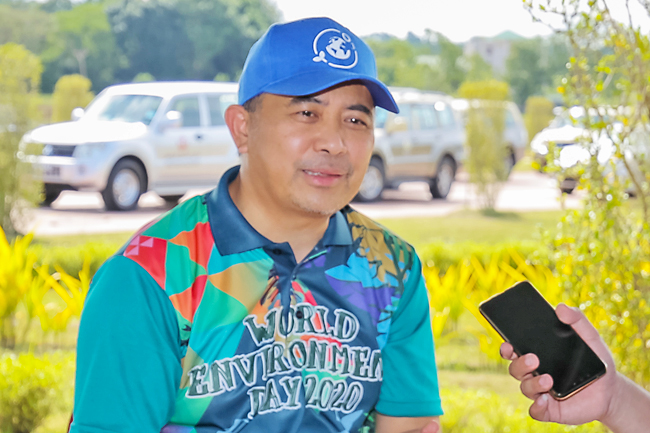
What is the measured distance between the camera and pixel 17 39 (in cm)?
1577

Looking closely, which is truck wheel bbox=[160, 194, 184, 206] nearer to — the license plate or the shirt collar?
the license plate

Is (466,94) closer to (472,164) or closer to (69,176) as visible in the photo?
(472,164)

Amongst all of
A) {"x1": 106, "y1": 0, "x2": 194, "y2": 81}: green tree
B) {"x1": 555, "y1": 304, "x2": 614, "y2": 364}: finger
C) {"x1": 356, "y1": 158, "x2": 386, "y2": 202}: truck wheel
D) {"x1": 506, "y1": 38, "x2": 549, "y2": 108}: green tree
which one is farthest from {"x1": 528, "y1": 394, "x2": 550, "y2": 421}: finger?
{"x1": 506, "y1": 38, "x2": 549, "y2": 108}: green tree

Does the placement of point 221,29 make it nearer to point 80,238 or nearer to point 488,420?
point 80,238

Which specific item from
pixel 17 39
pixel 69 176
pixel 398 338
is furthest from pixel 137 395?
pixel 17 39

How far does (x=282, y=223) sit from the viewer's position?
1176mm

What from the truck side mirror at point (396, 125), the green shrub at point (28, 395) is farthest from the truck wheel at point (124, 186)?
the green shrub at point (28, 395)

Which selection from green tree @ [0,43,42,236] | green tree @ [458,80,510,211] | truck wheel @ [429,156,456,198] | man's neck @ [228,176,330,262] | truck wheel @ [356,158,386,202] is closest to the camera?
man's neck @ [228,176,330,262]

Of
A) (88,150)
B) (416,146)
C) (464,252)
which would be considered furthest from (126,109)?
(464,252)

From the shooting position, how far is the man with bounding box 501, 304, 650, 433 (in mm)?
1114

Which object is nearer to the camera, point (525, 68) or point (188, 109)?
point (188, 109)

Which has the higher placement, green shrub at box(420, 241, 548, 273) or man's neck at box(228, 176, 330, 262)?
man's neck at box(228, 176, 330, 262)

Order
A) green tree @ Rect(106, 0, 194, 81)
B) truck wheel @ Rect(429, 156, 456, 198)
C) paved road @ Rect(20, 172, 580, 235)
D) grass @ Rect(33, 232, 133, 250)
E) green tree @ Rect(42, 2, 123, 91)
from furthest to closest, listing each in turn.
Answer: green tree @ Rect(42, 2, 123, 91) → green tree @ Rect(106, 0, 194, 81) → truck wheel @ Rect(429, 156, 456, 198) → paved road @ Rect(20, 172, 580, 235) → grass @ Rect(33, 232, 133, 250)

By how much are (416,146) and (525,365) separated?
811cm
